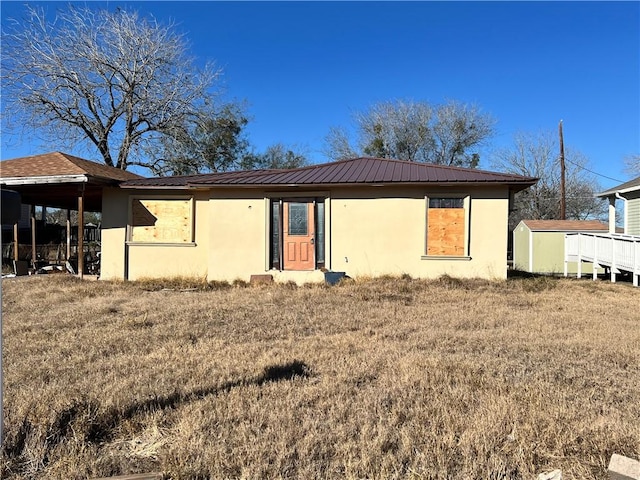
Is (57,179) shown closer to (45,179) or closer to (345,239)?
(45,179)

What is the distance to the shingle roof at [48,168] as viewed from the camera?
11883mm

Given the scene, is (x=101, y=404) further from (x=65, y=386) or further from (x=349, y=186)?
(x=349, y=186)

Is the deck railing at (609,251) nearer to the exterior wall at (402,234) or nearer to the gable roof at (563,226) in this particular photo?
the exterior wall at (402,234)

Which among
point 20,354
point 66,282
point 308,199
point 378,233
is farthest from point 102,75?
point 20,354

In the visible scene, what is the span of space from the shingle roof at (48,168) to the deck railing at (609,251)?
14.4 m

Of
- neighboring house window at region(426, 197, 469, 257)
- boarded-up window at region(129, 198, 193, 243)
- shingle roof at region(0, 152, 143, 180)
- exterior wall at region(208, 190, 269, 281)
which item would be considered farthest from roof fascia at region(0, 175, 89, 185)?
neighboring house window at region(426, 197, 469, 257)

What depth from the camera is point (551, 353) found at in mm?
5012

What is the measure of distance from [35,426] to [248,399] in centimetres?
151

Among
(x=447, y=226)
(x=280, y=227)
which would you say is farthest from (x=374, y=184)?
(x=280, y=227)

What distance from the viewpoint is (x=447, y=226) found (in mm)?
11109

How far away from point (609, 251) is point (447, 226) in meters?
6.41

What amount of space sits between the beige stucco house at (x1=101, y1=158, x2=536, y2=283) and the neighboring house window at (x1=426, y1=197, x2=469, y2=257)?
0.02 meters

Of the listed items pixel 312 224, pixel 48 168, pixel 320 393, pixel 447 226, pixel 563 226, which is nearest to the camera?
pixel 320 393

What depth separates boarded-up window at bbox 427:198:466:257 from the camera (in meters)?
11.1
